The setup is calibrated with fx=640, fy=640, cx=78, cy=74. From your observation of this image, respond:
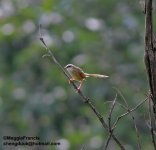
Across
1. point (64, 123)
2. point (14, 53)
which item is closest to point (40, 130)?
point (64, 123)

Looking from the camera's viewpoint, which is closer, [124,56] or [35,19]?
[35,19]

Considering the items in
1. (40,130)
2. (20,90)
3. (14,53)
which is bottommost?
(40,130)

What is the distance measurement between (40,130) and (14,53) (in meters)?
0.88

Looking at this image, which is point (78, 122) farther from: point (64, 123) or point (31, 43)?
point (31, 43)

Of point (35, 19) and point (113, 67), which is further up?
point (35, 19)

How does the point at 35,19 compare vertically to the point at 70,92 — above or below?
above

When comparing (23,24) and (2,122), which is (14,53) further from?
(2,122)

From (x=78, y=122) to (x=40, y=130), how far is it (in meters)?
0.60

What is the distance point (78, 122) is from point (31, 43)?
3.16 feet

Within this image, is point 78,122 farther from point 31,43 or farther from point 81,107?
point 31,43

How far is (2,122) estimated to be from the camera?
623 centimetres

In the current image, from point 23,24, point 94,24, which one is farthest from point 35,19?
point 94,24

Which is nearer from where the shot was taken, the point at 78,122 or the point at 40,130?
the point at 40,130

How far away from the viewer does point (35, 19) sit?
627 centimetres
